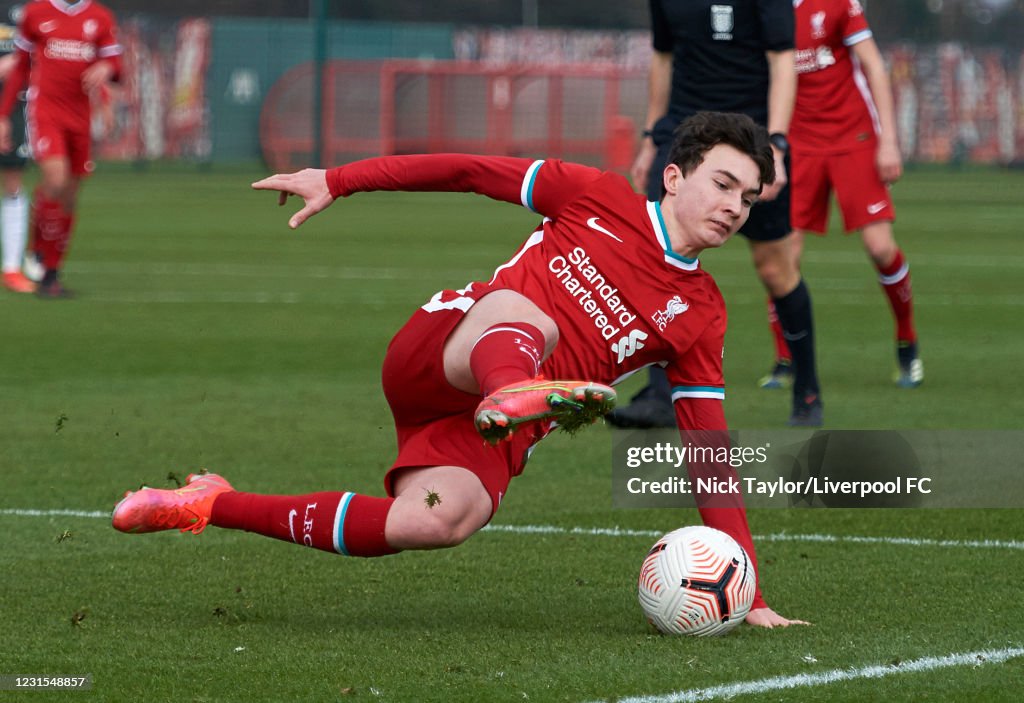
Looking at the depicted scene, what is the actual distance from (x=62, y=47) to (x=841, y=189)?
6.93 m

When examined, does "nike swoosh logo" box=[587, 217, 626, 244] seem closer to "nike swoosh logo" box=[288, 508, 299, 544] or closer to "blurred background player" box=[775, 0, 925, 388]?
"nike swoosh logo" box=[288, 508, 299, 544]

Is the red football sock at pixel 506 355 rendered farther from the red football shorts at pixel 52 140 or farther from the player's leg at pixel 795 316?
the red football shorts at pixel 52 140

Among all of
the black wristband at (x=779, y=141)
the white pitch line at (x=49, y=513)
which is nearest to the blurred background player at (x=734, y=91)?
the black wristband at (x=779, y=141)

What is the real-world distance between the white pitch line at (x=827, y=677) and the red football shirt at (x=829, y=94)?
18.4 feet

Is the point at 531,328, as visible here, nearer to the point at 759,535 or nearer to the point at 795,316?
the point at 759,535

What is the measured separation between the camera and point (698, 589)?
4566 mm

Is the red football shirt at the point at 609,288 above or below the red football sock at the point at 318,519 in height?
above

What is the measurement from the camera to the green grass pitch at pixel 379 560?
4.17 m

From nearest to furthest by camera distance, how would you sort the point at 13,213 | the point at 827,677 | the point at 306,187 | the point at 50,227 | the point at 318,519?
1. the point at 827,677
2. the point at 318,519
3. the point at 306,187
4. the point at 50,227
5. the point at 13,213

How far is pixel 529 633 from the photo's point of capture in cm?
457

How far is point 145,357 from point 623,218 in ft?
19.9

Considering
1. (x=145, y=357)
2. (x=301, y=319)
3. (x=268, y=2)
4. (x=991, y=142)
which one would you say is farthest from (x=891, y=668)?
(x=991, y=142)

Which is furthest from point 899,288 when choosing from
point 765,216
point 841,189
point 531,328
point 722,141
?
point 531,328

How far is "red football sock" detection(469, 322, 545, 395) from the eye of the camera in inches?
166
